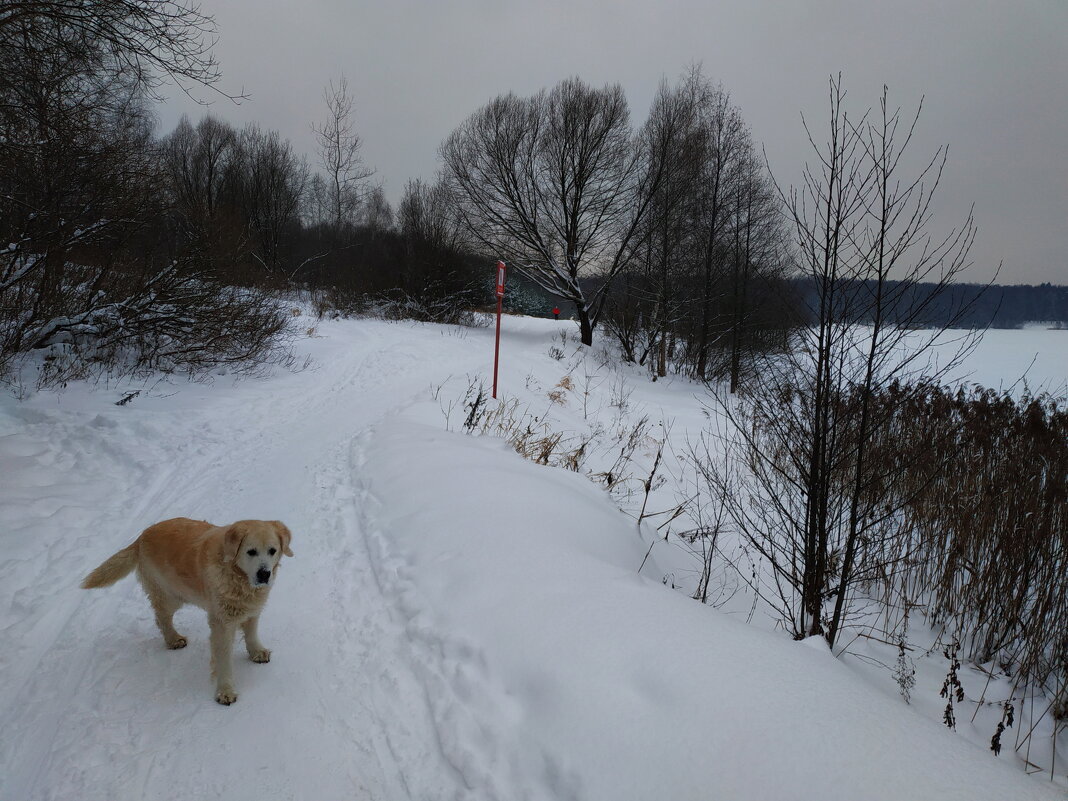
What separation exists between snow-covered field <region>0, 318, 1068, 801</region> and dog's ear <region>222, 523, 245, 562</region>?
74 cm

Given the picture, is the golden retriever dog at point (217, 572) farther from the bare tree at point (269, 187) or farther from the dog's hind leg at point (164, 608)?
the bare tree at point (269, 187)

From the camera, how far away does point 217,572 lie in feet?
7.70

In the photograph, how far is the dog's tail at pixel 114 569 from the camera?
264 cm

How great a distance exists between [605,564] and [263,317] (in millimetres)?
9841

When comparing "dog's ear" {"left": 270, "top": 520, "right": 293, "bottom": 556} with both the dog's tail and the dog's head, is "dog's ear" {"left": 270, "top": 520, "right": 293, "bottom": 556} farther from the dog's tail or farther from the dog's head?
the dog's tail

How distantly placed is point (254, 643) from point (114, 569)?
83 cm

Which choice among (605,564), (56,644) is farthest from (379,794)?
(56,644)

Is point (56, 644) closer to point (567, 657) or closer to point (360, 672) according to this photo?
point (360, 672)

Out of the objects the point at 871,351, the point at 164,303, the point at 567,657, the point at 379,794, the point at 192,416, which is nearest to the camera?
the point at 379,794

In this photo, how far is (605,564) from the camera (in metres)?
3.41

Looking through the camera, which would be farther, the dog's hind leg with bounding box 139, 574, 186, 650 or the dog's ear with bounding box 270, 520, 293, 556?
the dog's hind leg with bounding box 139, 574, 186, 650

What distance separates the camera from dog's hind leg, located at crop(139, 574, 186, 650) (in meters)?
2.66

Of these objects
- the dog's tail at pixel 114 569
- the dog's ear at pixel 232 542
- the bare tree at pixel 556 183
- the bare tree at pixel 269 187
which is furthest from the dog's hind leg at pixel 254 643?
the bare tree at pixel 269 187

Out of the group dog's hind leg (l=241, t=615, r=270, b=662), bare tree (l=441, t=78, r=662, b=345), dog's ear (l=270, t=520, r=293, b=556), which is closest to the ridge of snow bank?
dog's hind leg (l=241, t=615, r=270, b=662)
